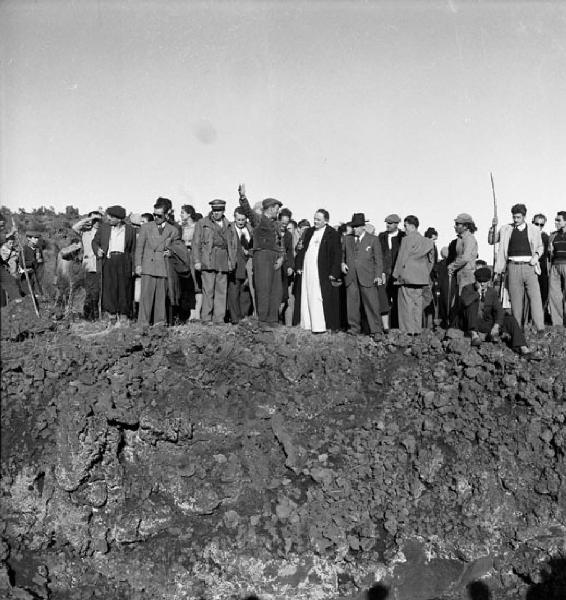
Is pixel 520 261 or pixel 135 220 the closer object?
pixel 520 261

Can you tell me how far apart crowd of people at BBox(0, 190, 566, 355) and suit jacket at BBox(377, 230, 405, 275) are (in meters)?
0.04

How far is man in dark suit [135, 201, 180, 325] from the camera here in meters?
10.8

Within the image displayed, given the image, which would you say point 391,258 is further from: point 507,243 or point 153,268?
point 153,268

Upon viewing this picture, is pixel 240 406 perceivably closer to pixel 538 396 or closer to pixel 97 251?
pixel 97 251

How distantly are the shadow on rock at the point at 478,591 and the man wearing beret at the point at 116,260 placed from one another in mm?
6174

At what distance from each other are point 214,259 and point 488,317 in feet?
13.8

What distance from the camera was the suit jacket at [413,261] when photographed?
1097 cm

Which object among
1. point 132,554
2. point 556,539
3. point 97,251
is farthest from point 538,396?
point 97,251

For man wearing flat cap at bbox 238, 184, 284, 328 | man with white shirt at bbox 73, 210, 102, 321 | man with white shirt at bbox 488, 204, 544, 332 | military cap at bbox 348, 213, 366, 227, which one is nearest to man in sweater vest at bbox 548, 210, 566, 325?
man with white shirt at bbox 488, 204, 544, 332

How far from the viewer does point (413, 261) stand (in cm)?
1104

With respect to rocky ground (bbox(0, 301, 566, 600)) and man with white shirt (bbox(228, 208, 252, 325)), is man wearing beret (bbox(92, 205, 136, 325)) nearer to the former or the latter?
rocky ground (bbox(0, 301, 566, 600))

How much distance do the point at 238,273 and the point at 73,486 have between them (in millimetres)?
4064

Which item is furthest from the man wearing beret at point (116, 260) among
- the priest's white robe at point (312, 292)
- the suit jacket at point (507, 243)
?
the suit jacket at point (507, 243)

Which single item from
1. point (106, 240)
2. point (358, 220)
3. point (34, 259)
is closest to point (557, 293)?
point (358, 220)
